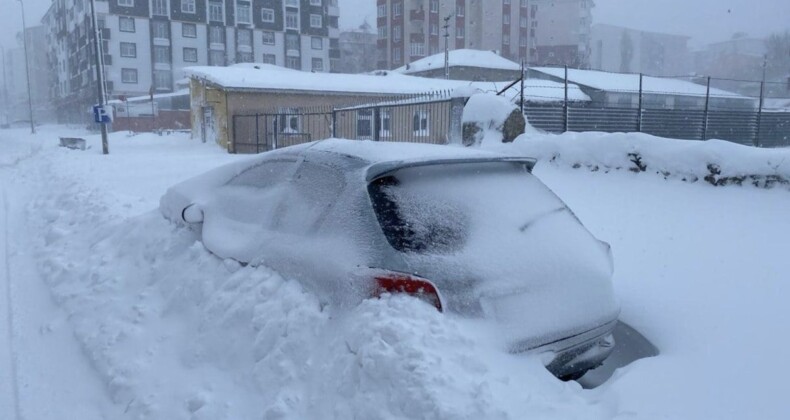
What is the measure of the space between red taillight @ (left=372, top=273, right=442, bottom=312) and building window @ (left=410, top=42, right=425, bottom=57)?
2869 inches

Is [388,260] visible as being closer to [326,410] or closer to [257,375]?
[326,410]

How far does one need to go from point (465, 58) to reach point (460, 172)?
53961mm

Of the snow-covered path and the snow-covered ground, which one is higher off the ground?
the snow-covered ground

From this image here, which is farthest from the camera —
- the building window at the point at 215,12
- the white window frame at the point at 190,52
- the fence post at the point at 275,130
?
the building window at the point at 215,12

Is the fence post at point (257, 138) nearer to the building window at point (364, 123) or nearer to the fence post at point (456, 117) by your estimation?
the building window at point (364, 123)

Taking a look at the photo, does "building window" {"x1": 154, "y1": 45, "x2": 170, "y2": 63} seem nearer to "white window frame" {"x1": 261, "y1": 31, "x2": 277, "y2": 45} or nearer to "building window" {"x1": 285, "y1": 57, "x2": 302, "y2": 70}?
"white window frame" {"x1": 261, "y1": 31, "x2": 277, "y2": 45}

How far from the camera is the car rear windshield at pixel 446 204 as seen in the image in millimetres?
3250

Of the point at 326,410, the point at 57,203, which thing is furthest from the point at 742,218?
the point at 57,203

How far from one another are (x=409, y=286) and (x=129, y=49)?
65525 millimetres

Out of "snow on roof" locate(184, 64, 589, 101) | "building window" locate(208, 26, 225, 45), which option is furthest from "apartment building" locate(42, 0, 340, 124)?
"snow on roof" locate(184, 64, 589, 101)

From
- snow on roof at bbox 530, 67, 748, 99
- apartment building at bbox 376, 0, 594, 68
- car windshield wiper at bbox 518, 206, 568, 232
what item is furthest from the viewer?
apartment building at bbox 376, 0, 594, 68

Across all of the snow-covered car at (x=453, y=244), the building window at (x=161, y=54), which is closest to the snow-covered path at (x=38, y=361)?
the snow-covered car at (x=453, y=244)

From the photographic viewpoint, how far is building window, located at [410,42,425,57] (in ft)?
241

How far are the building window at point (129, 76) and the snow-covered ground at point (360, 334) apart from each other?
193ft
